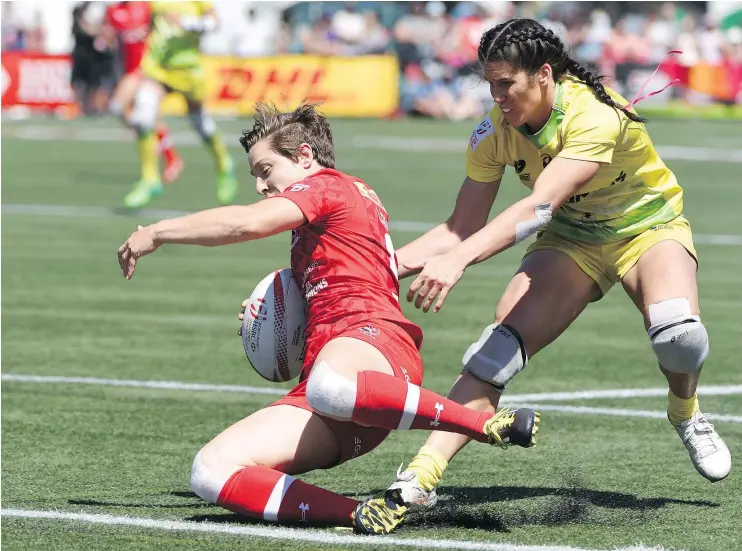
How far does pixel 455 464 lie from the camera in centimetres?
669

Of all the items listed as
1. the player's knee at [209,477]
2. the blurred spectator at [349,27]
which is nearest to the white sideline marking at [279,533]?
the player's knee at [209,477]

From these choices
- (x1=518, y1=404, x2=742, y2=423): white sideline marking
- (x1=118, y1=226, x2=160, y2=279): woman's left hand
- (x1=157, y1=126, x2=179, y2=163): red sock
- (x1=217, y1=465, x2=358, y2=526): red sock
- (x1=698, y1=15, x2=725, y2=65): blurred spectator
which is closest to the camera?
(x1=118, y1=226, x2=160, y2=279): woman's left hand

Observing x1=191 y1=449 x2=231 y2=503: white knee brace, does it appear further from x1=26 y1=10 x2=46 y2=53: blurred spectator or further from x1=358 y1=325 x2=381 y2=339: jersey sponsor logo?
x1=26 y1=10 x2=46 y2=53: blurred spectator

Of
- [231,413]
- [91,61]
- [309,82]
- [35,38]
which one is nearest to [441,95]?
[309,82]

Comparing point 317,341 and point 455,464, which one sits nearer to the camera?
point 317,341

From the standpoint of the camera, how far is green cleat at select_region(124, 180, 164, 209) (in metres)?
17.0

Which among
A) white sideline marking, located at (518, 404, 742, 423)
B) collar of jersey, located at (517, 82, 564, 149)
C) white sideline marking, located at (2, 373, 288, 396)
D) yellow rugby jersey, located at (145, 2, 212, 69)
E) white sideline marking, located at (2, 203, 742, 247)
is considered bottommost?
white sideline marking, located at (2, 203, 742, 247)

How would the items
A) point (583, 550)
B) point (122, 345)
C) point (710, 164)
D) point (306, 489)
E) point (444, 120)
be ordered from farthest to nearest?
point (444, 120), point (710, 164), point (122, 345), point (306, 489), point (583, 550)

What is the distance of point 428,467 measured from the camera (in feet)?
18.4

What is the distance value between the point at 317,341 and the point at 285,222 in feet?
1.75

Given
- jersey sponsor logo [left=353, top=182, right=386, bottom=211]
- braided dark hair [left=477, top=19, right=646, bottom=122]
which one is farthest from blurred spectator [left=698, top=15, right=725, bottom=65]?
jersey sponsor logo [left=353, top=182, right=386, bottom=211]

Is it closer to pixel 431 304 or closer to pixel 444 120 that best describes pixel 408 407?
pixel 431 304

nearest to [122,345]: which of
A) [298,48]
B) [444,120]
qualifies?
[444,120]

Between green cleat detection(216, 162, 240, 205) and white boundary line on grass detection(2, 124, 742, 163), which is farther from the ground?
green cleat detection(216, 162, 240, 205)
